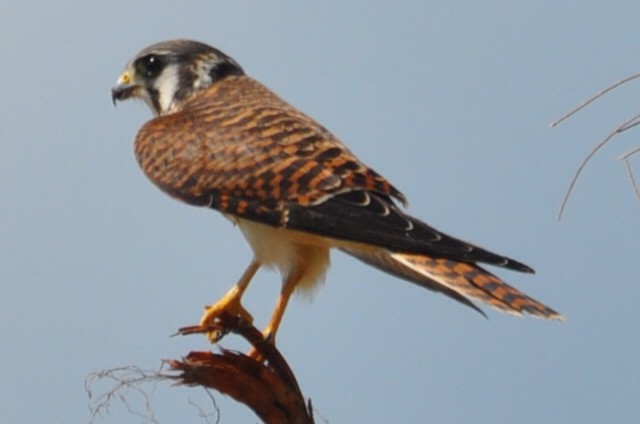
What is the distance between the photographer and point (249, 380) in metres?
4.21

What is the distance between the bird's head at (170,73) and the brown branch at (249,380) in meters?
2.50

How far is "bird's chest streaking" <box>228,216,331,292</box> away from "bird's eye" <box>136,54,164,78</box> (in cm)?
140

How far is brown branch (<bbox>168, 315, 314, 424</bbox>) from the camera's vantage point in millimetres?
4129

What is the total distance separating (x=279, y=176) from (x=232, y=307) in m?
0.57

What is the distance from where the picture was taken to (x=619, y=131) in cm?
396

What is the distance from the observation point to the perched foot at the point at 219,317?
4852 mm

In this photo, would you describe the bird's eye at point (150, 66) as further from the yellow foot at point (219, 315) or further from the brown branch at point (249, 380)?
the brown branch at point (249, 380)

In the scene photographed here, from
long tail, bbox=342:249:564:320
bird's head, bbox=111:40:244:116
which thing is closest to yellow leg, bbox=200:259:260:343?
long tail, bbox=342:249:564:320

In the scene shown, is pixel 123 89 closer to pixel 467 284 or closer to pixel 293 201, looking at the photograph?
pixel 293 201

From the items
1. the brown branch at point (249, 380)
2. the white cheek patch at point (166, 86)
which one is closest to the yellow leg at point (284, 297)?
the brown branch at point (249, 380)

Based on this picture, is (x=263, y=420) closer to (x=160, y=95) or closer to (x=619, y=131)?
(x=619, y=131)

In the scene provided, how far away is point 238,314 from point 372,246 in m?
0.54

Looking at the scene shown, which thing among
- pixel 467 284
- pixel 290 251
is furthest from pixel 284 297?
pixel 467 284

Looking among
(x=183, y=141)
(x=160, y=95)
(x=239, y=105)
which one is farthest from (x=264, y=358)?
(x=160, y=95)
